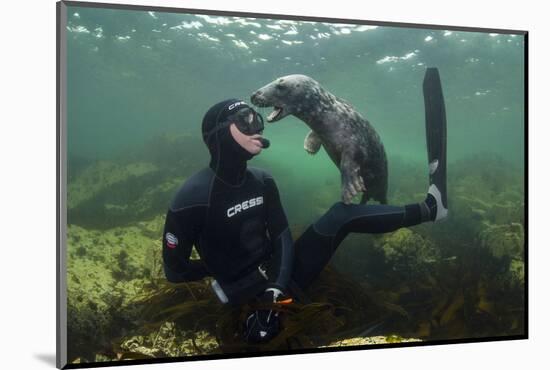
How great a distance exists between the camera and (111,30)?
165 inches

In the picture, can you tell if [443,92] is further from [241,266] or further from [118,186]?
[118,186]

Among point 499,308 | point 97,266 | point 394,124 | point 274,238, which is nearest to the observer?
point 97,266

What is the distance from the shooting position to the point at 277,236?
447cm

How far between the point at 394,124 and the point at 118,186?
2268 millimetres

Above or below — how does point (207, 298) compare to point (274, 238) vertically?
below

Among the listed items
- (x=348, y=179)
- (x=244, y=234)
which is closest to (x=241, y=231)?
(x=244, y=234)

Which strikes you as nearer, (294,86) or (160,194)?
(160,194)

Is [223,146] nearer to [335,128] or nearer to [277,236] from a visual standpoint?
[277,236]

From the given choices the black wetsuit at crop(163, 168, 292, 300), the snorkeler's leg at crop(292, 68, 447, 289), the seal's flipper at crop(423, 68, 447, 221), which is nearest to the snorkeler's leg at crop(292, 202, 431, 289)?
the snorkeler's leg at crop(292, 68, 447, 289)

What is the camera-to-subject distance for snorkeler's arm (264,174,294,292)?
4.44 metres

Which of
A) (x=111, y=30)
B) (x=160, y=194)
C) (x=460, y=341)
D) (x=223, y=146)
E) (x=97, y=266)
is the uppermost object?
(x=111, y=30)

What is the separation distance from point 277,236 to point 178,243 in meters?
0.77

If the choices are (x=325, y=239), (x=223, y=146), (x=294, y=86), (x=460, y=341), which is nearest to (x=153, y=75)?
(x=223, y=146)

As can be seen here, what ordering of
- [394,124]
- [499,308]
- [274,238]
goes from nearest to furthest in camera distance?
[274,238], [394,124], [499,308]
